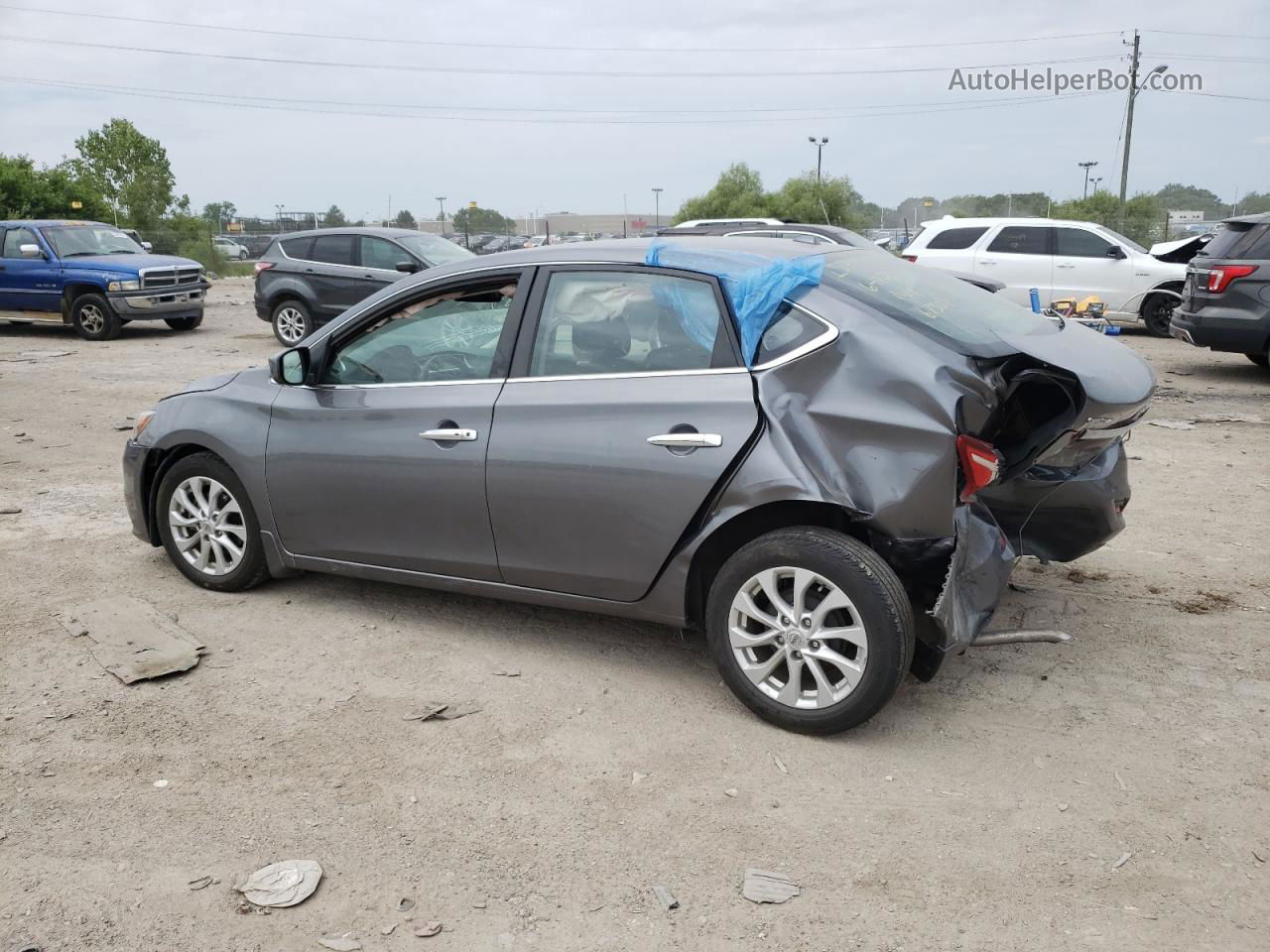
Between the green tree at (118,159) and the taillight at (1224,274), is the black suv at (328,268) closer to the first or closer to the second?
the taillight at (1224,274)

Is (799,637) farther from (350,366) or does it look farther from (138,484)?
(138,484)

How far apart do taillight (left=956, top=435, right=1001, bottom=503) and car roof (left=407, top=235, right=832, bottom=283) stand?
1.12m

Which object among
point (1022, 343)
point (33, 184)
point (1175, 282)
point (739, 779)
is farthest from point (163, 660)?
point (33, 184)

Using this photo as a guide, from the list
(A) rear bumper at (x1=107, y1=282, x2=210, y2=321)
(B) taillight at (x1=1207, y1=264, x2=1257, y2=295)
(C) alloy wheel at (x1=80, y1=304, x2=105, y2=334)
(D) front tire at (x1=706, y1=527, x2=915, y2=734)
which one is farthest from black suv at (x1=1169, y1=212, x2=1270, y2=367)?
(C) alloy wheel at (x1=80, y1=304, x2=105, y2=334)

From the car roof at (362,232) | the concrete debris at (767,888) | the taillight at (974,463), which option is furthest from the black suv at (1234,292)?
the concrete debris at (767,888)

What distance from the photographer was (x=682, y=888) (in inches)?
122

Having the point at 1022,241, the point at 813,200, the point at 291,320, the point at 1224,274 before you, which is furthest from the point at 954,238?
the point at 813,200

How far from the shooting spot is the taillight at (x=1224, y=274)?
11031 mm

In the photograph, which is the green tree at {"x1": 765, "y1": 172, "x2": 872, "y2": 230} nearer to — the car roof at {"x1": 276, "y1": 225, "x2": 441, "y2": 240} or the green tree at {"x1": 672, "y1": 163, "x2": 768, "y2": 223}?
the green tree at {"x1": 672, "y1": 163, "x2": 768, "y2": 223}

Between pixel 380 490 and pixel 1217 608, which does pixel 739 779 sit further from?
pixel 1217 608

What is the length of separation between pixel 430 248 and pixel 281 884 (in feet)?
42.6

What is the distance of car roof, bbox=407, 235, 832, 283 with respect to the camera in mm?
4418

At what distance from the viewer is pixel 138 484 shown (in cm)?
551

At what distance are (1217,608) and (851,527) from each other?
2.27 m
